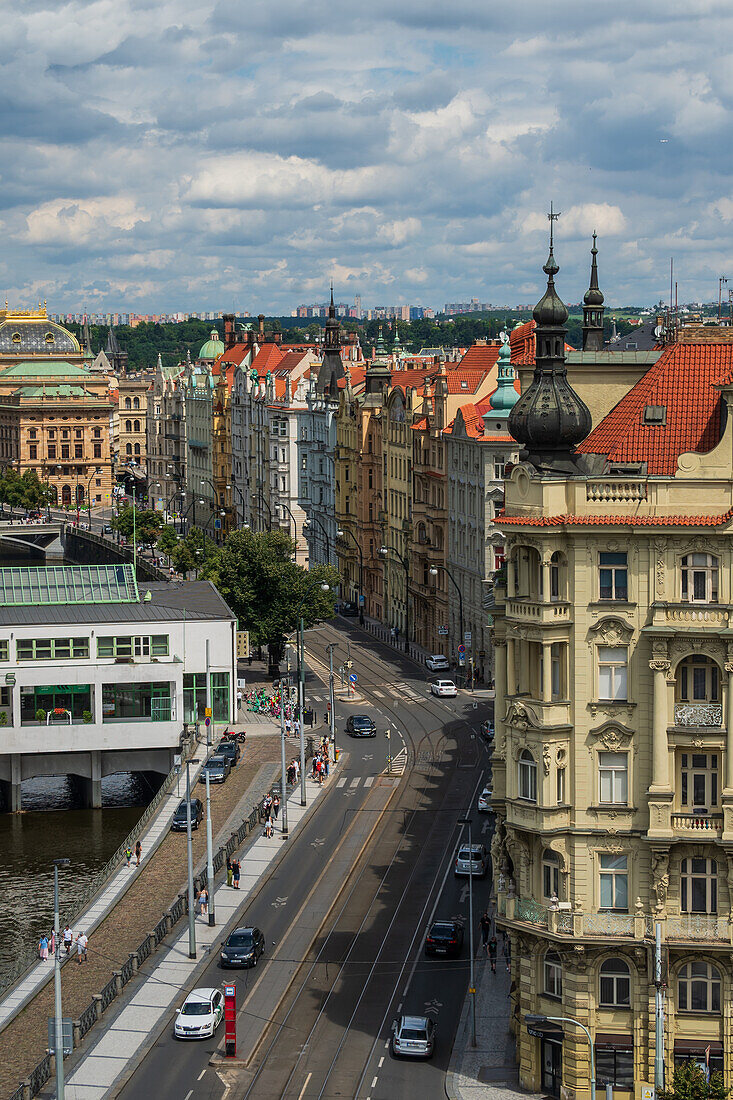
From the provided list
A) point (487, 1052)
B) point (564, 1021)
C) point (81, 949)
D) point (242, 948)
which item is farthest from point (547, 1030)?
point (81, 949)

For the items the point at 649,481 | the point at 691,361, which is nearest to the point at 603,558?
the point at 649,481

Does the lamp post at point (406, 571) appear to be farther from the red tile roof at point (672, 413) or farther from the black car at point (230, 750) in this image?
the red tile roof at point (672, 413)

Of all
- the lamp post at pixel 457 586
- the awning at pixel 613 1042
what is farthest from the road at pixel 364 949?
the lamp post at pixel 457 586

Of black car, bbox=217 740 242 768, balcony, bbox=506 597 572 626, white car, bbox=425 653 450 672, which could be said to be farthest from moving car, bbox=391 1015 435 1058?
white car, bbox=425 653 450 672

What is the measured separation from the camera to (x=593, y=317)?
113562mm

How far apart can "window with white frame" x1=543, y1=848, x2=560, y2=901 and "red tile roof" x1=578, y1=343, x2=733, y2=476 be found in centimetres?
1517

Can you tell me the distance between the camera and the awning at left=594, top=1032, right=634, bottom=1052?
72.6 metres

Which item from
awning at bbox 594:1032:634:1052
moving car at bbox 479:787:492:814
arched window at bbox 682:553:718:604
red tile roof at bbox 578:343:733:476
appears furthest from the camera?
moving car at bbox 479:787:492:814

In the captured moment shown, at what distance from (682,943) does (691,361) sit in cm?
2267

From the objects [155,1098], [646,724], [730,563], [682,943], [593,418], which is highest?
[593,418]

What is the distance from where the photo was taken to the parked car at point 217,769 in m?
127

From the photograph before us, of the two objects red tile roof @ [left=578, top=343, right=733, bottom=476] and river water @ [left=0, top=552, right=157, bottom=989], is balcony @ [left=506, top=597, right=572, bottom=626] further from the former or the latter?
river water @ [left=0, top=552, right=157, bottom=989]

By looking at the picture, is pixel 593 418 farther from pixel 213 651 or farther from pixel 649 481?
pixel 213 651

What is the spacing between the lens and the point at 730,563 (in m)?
71.9
